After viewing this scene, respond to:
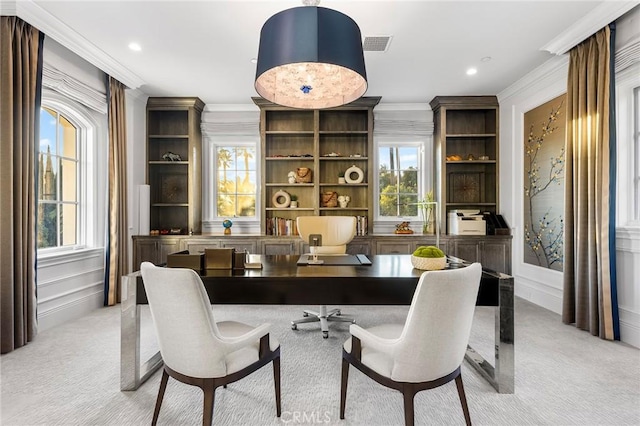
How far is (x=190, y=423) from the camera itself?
1.71m

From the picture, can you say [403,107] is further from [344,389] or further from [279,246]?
[344,389]

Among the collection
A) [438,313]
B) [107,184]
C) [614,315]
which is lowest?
[614,315]

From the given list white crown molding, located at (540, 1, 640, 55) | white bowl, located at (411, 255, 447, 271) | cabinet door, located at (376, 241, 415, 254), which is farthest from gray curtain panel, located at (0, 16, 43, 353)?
white crown molding, located at (540, 1, 640, 55)

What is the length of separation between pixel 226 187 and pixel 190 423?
3.83 metres

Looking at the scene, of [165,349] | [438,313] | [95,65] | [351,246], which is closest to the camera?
[438,313]

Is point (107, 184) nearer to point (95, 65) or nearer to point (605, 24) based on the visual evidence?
point (95, 65)

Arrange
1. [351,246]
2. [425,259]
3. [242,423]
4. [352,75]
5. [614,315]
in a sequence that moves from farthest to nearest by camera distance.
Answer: [351,246] < [614,315] < [352,75] < [425,259] < [242,423]

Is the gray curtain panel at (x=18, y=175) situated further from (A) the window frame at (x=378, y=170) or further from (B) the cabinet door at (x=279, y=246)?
(A) the window frame at (x=378, y=170)

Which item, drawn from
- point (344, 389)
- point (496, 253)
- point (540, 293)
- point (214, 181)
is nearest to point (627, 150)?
point (540, 293)

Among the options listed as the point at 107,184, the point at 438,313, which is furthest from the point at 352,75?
the point at 107,184

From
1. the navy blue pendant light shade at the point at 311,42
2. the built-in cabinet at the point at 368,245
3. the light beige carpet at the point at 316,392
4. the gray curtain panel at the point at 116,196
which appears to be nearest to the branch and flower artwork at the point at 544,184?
the built-in cabinet at the point at 368,245

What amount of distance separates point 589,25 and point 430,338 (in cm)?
313

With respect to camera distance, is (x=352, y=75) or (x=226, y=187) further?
(x=226, y=187)

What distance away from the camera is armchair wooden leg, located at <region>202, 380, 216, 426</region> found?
1.43 metres
